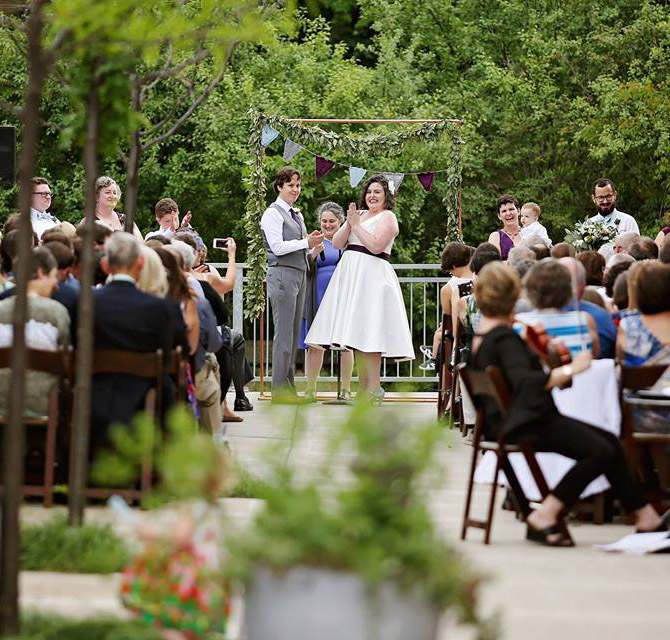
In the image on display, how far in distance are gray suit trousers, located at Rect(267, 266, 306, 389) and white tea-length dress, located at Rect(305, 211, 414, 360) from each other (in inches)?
9.0

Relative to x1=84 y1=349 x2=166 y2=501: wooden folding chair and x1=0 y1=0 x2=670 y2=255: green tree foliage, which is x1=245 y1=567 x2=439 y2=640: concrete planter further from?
x1=0 y1=0 x2=670 y2=255: green tree foliage

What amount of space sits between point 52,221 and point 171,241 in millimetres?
2731

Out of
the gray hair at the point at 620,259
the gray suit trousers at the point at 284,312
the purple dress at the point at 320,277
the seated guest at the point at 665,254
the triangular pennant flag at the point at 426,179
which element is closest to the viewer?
the gray hair at the point at 620,259

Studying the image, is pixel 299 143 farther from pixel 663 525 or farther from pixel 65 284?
pixel 663 525

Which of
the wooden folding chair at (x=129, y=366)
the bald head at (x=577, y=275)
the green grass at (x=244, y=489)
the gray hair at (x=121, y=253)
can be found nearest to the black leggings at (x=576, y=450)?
the bald head at (x=577, y=275)

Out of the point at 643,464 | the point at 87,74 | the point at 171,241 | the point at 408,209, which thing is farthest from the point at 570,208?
the point at 87,74

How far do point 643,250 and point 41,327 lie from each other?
15.6 feet

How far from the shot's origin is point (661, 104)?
26781 mm

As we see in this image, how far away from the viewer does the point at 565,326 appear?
8.46 m

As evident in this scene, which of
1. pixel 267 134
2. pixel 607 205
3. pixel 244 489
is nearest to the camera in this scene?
pixel 244 489

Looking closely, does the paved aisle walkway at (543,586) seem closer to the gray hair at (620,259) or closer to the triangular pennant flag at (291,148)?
the gray hair at (620,259)

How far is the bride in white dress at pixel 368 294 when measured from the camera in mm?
14789

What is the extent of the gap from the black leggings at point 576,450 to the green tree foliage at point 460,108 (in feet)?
66.8

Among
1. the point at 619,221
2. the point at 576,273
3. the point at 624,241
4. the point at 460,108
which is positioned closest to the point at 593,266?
the point at 624,241
